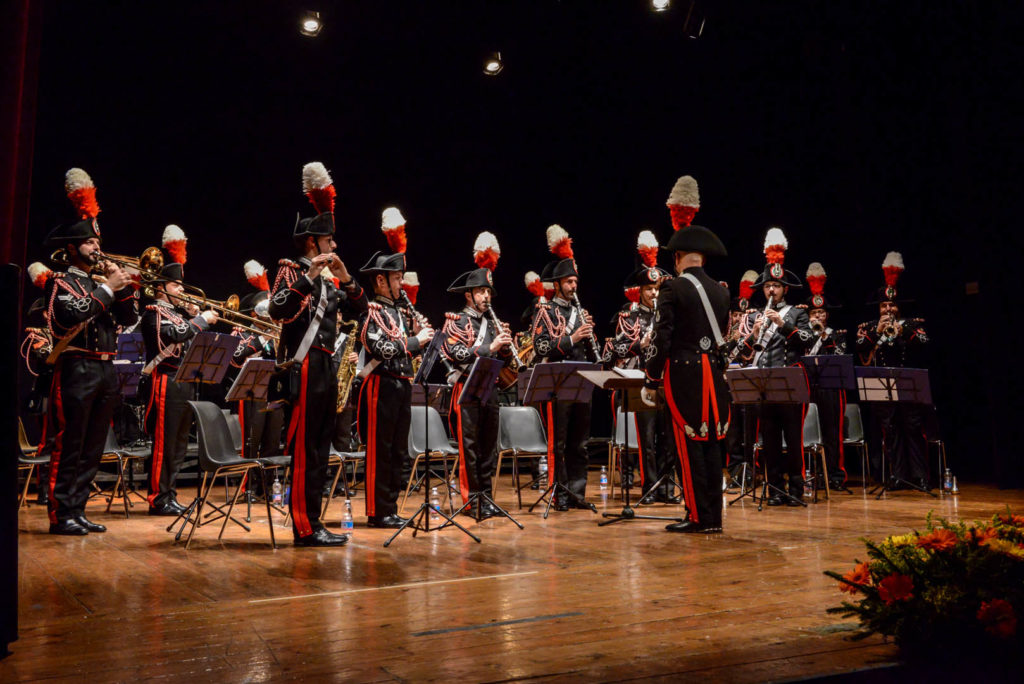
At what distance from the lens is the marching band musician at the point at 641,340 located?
8188 millimetres

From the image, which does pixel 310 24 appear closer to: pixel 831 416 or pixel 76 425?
pixel 76 425

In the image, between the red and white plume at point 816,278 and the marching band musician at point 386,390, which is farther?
the red and white plume at point 816,278

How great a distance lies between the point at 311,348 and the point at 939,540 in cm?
370

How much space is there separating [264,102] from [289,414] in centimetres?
607

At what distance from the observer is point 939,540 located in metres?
2.81

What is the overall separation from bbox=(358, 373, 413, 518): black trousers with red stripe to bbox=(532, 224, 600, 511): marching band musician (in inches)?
61.1

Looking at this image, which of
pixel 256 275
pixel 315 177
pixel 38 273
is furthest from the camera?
pixel 256 275

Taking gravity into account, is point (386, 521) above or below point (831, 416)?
below

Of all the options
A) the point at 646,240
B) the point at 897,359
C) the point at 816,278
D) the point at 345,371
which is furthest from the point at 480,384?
the point at 897,359

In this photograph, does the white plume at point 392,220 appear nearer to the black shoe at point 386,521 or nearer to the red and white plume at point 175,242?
the black shoe at point 386,521

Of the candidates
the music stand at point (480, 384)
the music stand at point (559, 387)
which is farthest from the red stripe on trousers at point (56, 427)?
the music stand at point (559, 387)

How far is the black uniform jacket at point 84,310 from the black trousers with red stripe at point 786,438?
5597 mm

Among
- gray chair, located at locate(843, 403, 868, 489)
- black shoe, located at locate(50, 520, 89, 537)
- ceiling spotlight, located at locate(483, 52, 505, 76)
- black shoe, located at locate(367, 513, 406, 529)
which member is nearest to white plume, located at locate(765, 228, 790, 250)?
gray chair, located at locate(843, 403, 868, 489)

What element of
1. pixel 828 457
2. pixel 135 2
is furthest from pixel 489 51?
pixel 828 457
